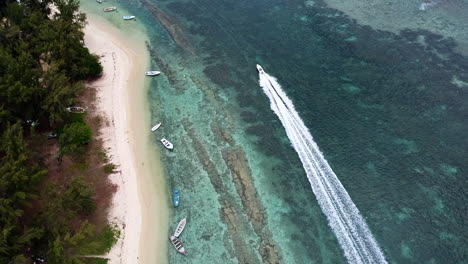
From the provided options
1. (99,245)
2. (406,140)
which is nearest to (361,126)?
(406,140)

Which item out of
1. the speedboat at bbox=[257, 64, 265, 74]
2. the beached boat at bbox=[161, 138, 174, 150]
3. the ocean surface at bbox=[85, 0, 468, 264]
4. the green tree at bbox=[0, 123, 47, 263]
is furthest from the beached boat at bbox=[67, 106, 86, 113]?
the speedboat at bbox=[257, 64, 265, 74]

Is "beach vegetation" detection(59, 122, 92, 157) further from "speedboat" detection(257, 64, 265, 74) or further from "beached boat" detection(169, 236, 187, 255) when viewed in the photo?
"speedboat" detection(257, 64, 265, 74)

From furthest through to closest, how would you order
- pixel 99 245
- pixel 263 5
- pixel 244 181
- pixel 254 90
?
pixel 263 5 → pixel 254 90 → pixel 244 181 → pixel 99 245

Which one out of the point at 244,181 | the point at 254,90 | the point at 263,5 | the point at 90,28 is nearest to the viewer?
the point at 244,181

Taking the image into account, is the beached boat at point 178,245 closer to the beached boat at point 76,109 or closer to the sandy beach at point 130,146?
the sandy beach at point 130,146

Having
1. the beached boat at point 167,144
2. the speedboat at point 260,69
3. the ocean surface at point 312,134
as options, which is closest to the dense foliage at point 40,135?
the beached boat at point 167,144

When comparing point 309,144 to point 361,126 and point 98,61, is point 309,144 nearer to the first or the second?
point 361,126
